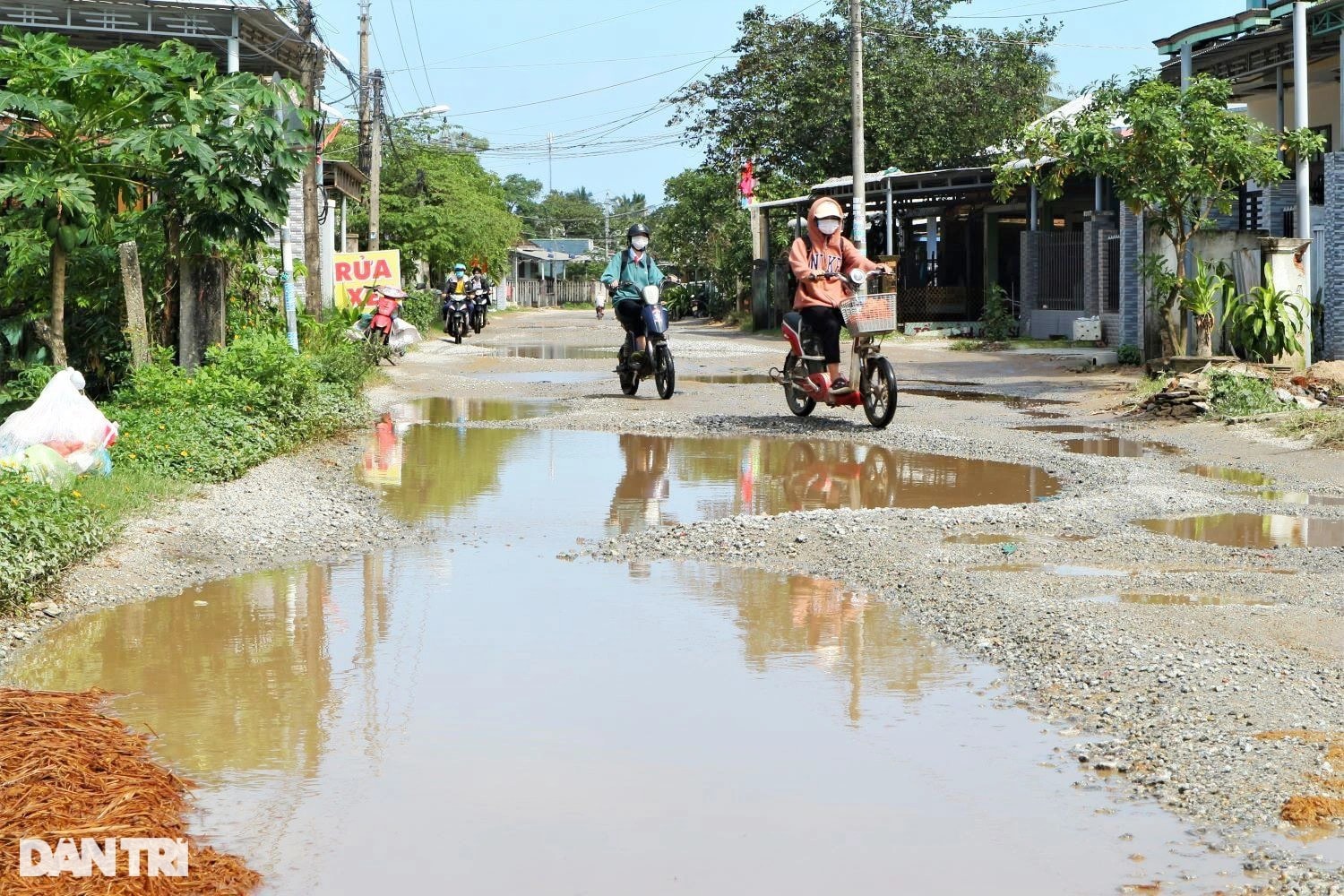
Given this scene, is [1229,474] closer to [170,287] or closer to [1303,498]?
[1303,498]

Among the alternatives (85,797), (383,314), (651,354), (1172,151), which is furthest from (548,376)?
(85,797)

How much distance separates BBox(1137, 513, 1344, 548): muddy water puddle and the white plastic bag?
245 inches

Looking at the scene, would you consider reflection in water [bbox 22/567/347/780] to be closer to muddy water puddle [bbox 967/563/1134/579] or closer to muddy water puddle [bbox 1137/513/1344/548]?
muddy water puddle [bbox 967/563/1134/579]

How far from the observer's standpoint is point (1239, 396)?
1412cm

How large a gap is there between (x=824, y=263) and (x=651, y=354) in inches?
134

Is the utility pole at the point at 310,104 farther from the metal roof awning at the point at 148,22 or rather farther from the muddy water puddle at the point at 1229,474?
the muddy water puddle at the point at 1229,474

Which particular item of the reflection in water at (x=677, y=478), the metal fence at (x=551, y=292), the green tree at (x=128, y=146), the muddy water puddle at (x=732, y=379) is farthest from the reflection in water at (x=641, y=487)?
the metal fence at (x=551, y=292)

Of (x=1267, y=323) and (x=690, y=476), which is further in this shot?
(x=1267, y=323)

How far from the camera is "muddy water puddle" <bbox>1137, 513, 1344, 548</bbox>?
7984mm

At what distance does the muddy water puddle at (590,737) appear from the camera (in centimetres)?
395

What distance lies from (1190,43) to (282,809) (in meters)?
19.0

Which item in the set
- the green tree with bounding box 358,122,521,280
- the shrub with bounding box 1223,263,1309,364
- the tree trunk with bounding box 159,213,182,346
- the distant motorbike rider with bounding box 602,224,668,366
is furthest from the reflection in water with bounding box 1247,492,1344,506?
the green tree with bounding box 358,122,521,280

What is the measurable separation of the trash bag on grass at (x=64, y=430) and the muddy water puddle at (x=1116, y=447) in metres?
7.18

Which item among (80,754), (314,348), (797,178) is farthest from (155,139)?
(797,178)
